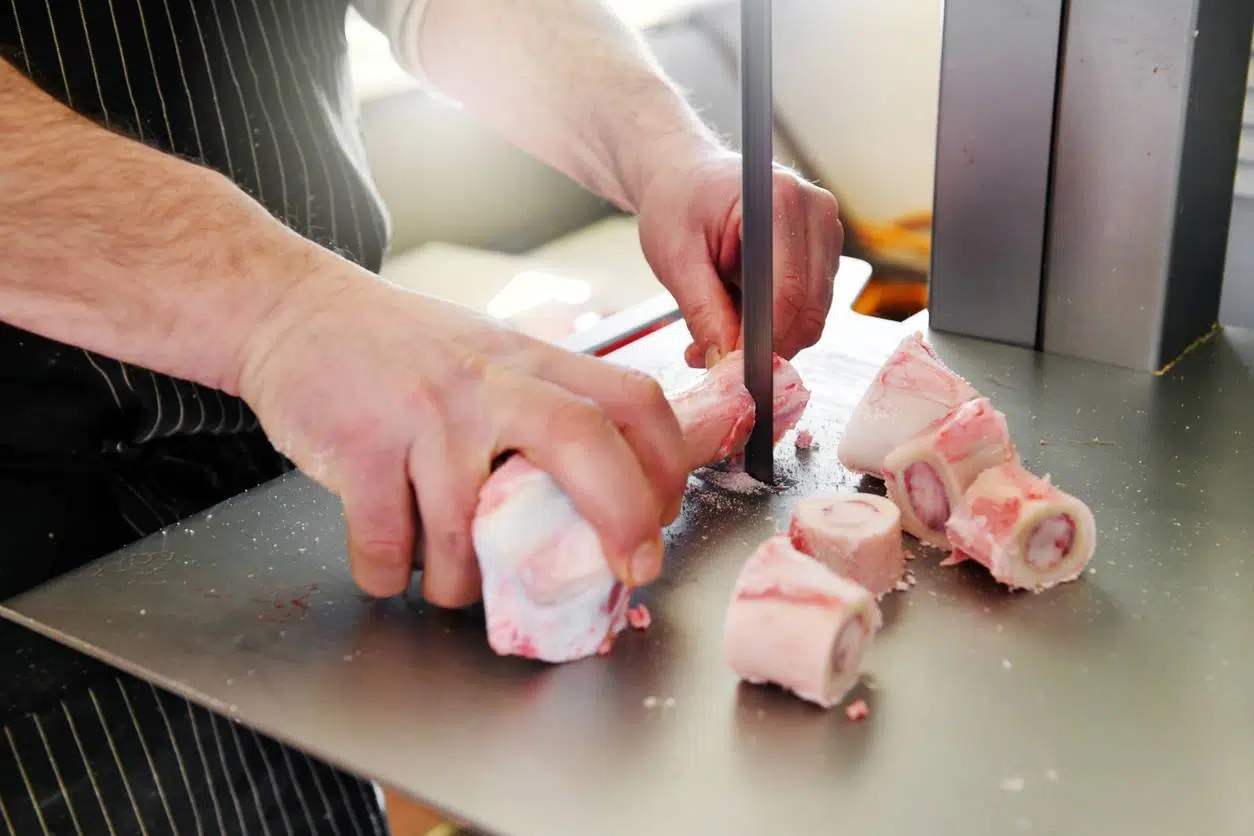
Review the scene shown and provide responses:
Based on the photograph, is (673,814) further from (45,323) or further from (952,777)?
(45,323)

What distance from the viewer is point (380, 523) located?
2.48ft

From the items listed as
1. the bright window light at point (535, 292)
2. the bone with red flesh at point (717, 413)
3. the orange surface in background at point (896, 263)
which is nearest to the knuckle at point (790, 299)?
the bone with red flesh at point (717, 413)

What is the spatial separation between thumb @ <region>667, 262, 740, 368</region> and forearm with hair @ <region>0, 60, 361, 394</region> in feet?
1.22

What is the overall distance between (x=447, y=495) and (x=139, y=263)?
287 millimetres

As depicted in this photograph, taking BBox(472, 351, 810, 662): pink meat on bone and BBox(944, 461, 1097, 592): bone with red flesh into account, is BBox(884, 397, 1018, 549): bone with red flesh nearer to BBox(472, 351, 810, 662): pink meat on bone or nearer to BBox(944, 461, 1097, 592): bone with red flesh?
BBox(944, 461, 1097, 592): bone with red flesh

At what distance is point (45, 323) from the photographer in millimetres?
819

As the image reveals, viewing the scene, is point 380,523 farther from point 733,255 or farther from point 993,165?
point 993,165

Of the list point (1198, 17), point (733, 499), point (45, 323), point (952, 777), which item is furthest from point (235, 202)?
point (1198, 17)

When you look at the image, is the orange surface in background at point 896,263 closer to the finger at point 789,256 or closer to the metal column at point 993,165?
the metal column at point 993,165

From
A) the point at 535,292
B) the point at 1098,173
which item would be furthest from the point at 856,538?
the point at 535,292

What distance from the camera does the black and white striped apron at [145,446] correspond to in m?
0.91

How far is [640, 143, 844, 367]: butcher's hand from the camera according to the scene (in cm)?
107

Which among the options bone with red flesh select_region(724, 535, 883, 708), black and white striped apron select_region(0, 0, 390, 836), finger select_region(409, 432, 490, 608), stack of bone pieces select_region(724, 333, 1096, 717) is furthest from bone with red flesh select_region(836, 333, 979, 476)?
black and white striped apron select_region(0, 0, 390, 836)

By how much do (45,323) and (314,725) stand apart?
35 cm
